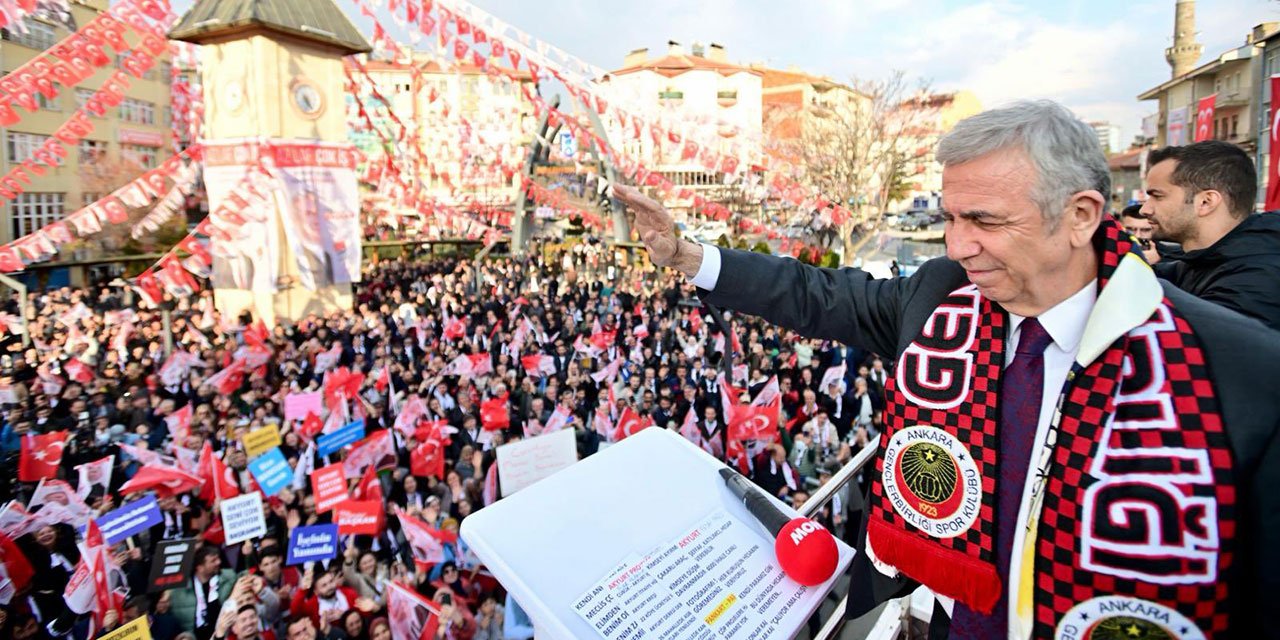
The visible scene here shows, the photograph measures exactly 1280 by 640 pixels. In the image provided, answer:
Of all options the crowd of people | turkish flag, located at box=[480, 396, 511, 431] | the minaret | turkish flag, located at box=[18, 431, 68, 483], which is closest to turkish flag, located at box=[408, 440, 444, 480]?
the crowd of people

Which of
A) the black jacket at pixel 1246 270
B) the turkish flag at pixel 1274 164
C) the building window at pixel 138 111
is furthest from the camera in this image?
the building window at pixel 138 111

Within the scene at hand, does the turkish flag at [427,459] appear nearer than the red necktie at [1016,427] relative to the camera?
No

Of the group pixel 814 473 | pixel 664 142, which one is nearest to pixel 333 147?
pixel 664 142

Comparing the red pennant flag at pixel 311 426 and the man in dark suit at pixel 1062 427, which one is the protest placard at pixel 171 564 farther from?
the man in dark suit at pixel 1062 427

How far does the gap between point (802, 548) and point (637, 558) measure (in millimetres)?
427

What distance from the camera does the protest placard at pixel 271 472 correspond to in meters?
6.59

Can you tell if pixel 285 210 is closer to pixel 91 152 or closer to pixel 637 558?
pixel 91 152

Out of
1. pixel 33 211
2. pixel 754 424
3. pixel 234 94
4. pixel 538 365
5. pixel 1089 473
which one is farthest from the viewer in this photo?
pixel 33 211

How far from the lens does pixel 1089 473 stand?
143 cm

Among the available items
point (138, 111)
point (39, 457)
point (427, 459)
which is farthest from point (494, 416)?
point (138, 111)

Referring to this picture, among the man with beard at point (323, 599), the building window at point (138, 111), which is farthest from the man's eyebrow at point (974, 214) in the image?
the building window at point (138, 111)

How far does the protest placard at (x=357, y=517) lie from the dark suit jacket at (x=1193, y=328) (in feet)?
16.2

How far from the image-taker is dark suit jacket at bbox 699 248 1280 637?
1.28 m

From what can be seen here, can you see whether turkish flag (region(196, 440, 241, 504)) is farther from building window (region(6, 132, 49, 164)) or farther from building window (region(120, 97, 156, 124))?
building window (region(120, 97, 156, 124))
